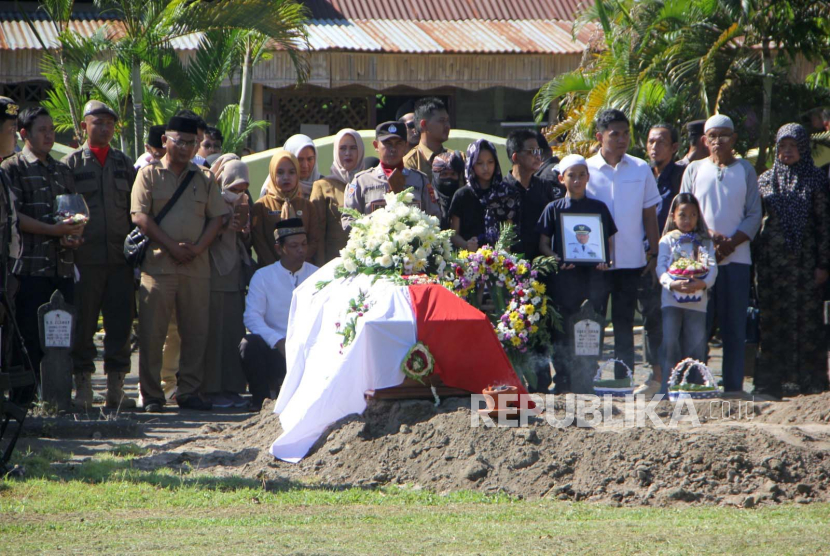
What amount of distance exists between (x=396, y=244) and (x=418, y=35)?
11.5 m

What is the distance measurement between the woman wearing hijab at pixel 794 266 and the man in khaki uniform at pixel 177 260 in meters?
4.91

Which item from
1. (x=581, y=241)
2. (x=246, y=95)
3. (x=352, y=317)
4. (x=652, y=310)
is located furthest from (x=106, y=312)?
(x=246, y=95)

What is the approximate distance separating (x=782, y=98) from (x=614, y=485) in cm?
818

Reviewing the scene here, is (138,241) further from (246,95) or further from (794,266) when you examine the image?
(246,95)

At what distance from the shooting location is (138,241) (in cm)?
909

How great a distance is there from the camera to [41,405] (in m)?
8.58

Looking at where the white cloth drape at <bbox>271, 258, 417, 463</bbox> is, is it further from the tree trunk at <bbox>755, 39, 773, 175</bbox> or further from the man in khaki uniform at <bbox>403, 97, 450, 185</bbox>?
the tree trunk at <bbox>755, 39, 773, 175</bbox>

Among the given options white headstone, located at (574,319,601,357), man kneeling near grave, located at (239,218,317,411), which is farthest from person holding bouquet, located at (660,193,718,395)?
man kneeling near grave, located at (239,218,317,411)

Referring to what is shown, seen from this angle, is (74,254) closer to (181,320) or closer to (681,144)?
(181,320)

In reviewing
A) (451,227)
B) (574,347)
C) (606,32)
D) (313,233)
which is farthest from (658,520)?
(606,32)

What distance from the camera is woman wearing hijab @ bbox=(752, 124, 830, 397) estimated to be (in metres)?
9.58

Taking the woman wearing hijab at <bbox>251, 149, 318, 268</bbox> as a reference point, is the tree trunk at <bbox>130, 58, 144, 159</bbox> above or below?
above

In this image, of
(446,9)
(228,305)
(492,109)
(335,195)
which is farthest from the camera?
(492,109)

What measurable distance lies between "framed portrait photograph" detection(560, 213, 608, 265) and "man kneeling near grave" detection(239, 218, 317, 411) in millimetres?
2245
